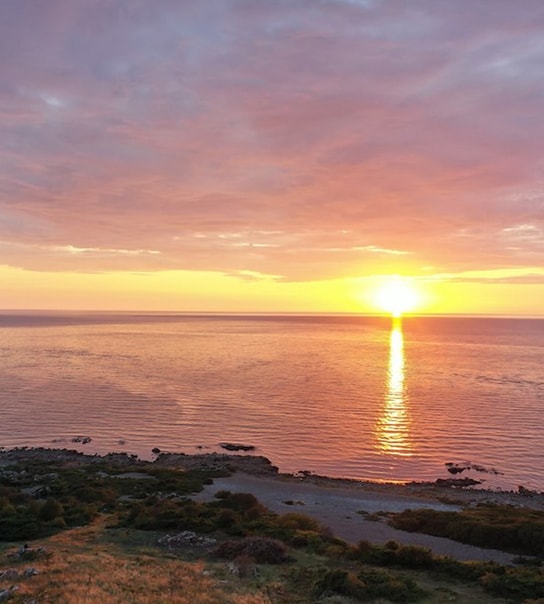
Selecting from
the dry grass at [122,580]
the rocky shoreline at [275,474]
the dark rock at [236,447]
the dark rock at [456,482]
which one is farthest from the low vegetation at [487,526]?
the dark rock at [236,447]

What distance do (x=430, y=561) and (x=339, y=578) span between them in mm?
5945

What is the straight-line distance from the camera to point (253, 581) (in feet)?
72.9

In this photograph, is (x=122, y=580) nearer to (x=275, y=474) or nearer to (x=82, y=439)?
(x=275, y=474)

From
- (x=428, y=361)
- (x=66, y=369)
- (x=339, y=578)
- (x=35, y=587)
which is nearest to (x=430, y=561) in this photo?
(x=339, y=578)

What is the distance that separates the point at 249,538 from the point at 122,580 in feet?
25.2

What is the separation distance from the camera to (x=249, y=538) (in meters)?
27.0

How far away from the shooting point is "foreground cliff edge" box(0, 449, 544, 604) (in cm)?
2100

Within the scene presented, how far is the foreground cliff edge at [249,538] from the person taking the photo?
68.9 ft

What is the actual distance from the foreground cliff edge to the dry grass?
0.08 meters

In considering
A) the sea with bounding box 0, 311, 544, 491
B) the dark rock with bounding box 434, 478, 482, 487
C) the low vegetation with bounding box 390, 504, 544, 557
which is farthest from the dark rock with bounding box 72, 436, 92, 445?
the low vegetation with bounding box 390, 504, 544, 557

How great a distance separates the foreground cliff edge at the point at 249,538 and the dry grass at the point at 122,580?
0.08 metres

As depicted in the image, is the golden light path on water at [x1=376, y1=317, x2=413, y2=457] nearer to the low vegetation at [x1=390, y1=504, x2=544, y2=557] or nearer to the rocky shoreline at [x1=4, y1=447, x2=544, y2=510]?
the rocky shoreline at [x1=4, y1=447, x2=544, y2=510]

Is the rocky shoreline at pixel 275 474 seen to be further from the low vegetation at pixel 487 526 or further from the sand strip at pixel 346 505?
the low vegetation at pixel 487 526

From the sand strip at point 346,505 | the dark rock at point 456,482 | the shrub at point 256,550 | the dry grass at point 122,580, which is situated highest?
the dry grass at point 122,580
